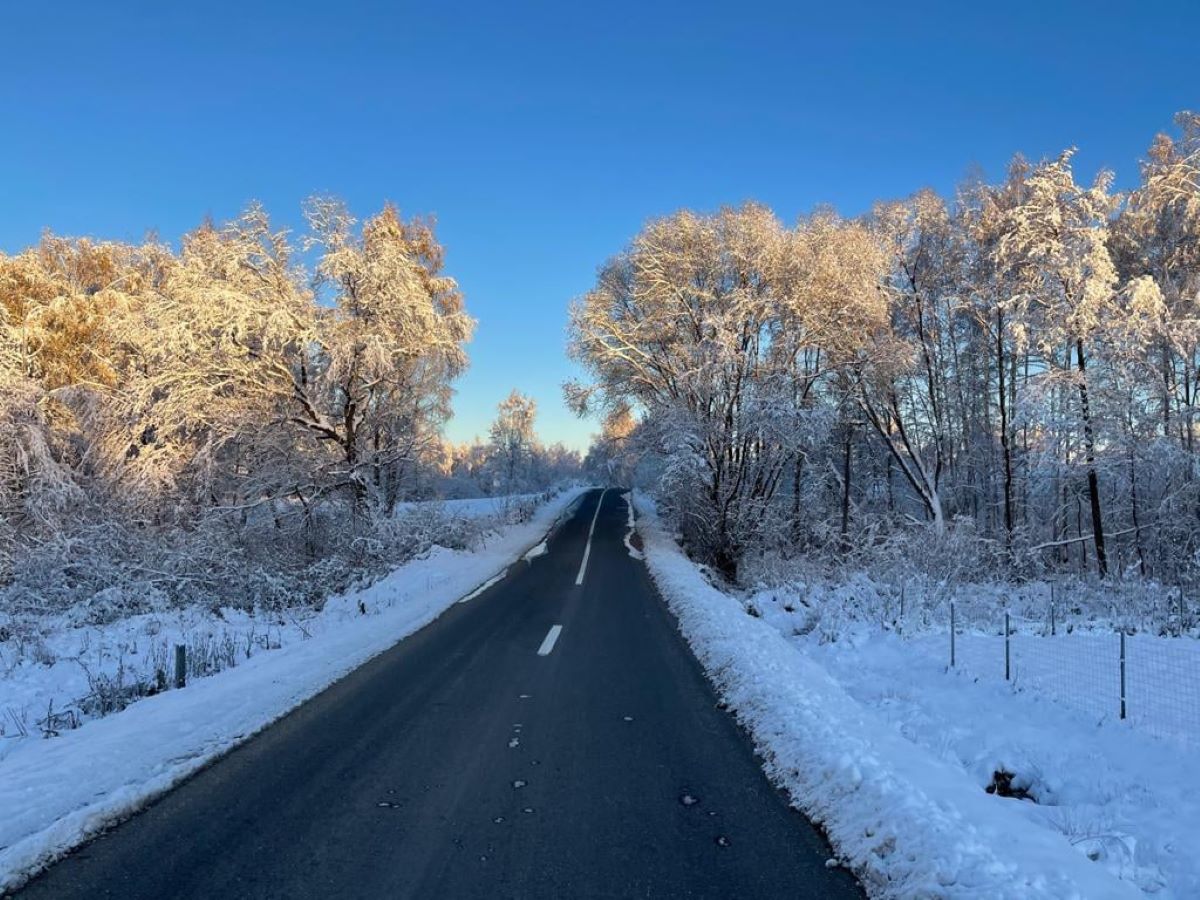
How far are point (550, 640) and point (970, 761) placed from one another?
18.6 feet

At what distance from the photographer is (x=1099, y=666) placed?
25.4 ft

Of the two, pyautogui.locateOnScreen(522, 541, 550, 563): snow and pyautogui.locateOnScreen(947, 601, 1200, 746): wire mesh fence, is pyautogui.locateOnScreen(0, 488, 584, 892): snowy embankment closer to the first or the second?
pyautogui.locateOnScreen(947, 601, 1200, 746): wire mesh fence

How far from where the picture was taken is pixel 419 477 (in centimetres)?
3069

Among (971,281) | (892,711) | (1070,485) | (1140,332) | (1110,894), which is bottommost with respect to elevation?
(892,711)

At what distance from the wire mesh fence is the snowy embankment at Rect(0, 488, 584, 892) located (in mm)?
8124

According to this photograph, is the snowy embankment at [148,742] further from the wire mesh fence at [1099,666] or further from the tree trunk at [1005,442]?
the tree trunk at [1005,442]

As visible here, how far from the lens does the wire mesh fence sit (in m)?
6.39

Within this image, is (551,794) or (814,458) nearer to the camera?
(551,794)

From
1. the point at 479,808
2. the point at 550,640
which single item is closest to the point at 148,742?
the point at 479,808

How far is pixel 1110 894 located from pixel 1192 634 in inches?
328

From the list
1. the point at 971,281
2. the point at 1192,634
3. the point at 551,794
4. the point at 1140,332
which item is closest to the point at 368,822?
the point at 551,794

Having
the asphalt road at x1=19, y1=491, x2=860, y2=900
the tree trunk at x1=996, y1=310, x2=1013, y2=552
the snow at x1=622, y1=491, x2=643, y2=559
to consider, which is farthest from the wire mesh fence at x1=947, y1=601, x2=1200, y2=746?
the snow at x1=622, y1=491, x2=643, y2=559

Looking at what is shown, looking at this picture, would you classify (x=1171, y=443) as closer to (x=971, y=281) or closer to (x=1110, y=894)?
(x=971, y=281)

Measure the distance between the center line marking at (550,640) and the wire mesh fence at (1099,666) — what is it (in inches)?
213
